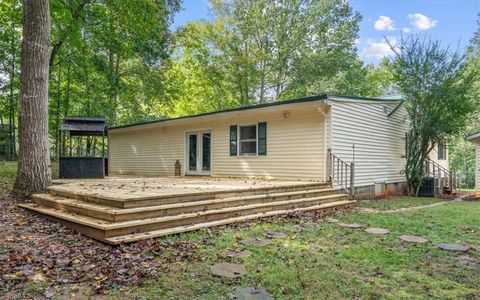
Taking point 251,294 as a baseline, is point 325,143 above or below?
above

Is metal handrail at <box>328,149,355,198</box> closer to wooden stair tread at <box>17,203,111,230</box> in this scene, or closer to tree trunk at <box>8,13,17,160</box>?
wooden stair tread at <box>17,203,111,230</box>

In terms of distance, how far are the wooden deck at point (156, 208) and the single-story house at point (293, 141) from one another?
2.23 metres

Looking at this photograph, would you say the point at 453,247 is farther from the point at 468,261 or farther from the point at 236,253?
the point at 236,253

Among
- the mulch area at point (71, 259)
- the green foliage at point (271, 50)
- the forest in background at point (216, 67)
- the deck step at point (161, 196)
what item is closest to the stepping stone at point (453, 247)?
the mulch area at point (71, 259)

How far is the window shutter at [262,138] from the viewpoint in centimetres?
1072

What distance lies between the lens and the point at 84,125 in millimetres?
11102

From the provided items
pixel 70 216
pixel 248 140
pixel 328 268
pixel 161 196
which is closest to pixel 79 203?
pixel 70 216

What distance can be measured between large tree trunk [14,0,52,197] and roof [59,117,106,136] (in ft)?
12.1

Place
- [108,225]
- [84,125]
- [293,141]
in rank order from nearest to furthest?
1. [108,225]
2. [293,141]
3. [84,125]

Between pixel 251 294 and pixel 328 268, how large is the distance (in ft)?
3.58

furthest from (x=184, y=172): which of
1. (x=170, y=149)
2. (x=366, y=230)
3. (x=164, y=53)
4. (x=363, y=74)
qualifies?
(x=363, y=74)

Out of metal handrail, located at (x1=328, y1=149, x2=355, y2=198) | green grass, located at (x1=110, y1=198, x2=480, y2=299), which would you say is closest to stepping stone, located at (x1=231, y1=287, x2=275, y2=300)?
green grass, located at (x1=110, y1=198, x2=480, y2=299)

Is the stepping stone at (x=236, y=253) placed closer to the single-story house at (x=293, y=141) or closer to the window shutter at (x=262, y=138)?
the single-story house at (x=293, y=141)

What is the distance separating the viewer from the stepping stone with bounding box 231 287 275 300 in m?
2.89
